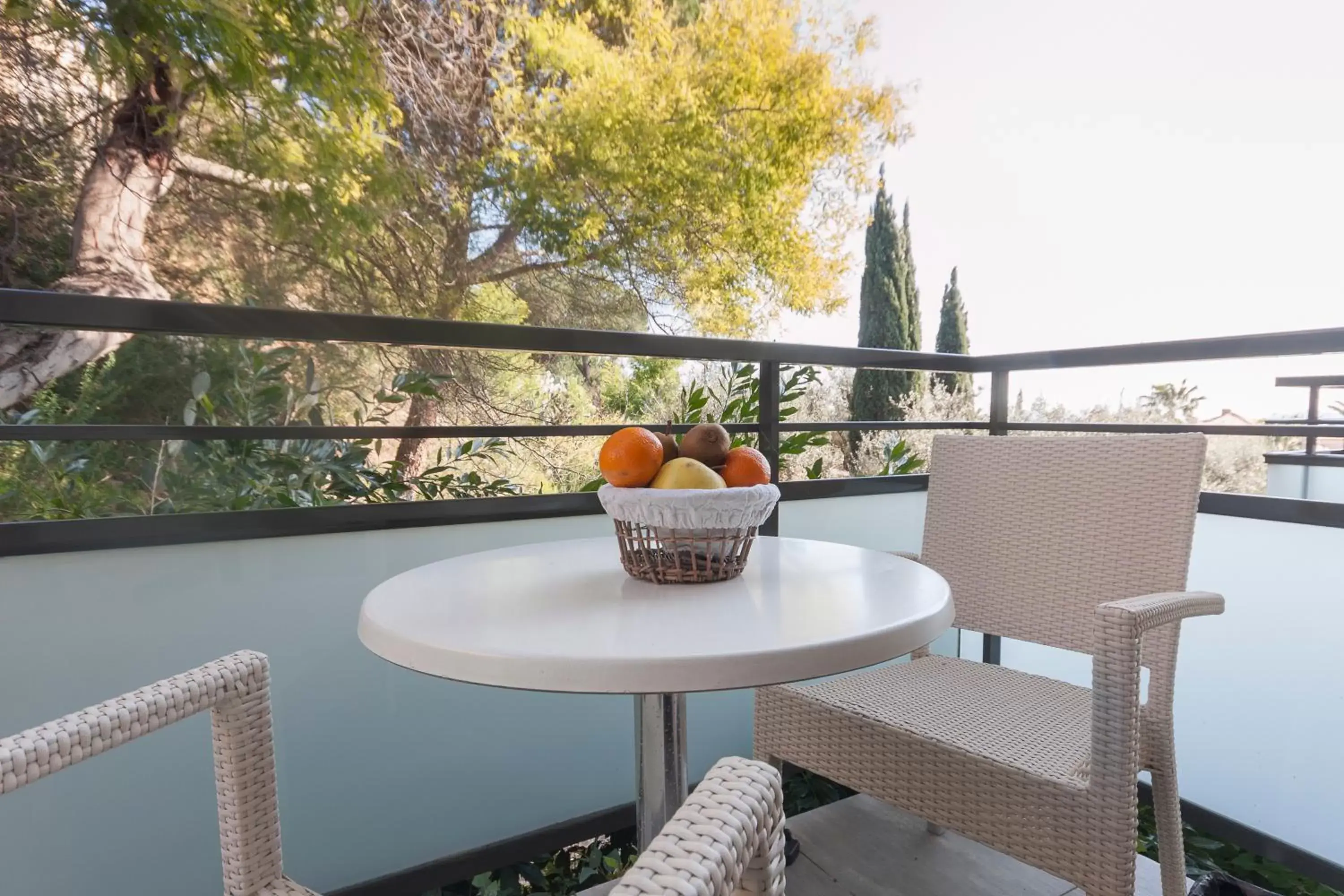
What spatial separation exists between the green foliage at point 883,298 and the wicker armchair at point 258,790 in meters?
6.37

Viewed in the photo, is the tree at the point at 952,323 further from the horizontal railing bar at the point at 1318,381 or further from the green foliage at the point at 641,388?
the horizontal railing bar at the point at 1318,381

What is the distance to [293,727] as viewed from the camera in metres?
1.27

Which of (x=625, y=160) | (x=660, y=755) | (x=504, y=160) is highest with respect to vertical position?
(x=625, y=160)

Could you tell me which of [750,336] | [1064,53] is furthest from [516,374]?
[1064,53]

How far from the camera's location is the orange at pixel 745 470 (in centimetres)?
85

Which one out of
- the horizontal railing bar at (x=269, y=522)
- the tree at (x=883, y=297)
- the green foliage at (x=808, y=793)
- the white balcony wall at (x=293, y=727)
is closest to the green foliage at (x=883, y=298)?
the tree at (x=883, y=297)

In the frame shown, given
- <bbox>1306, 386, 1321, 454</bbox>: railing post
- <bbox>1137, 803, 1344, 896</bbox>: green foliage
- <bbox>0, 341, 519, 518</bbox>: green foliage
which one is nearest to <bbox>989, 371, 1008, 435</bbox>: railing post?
<bbox>1306, 386, 1321, 454</bbox>: railing post

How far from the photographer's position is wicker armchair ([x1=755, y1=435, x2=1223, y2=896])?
0.88 meters

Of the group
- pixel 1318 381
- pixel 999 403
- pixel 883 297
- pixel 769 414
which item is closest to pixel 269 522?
pixel 769 414

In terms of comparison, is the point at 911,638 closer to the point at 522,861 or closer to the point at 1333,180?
the point at 522,861

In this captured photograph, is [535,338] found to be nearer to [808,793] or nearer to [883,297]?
[808,793]

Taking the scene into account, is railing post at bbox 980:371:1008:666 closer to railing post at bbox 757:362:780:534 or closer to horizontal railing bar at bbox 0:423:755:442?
railing post at bbox 757:362:780:534

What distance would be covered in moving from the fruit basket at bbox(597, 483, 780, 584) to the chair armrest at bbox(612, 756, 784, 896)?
32 cm

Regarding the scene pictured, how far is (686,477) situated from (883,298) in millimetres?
6522
